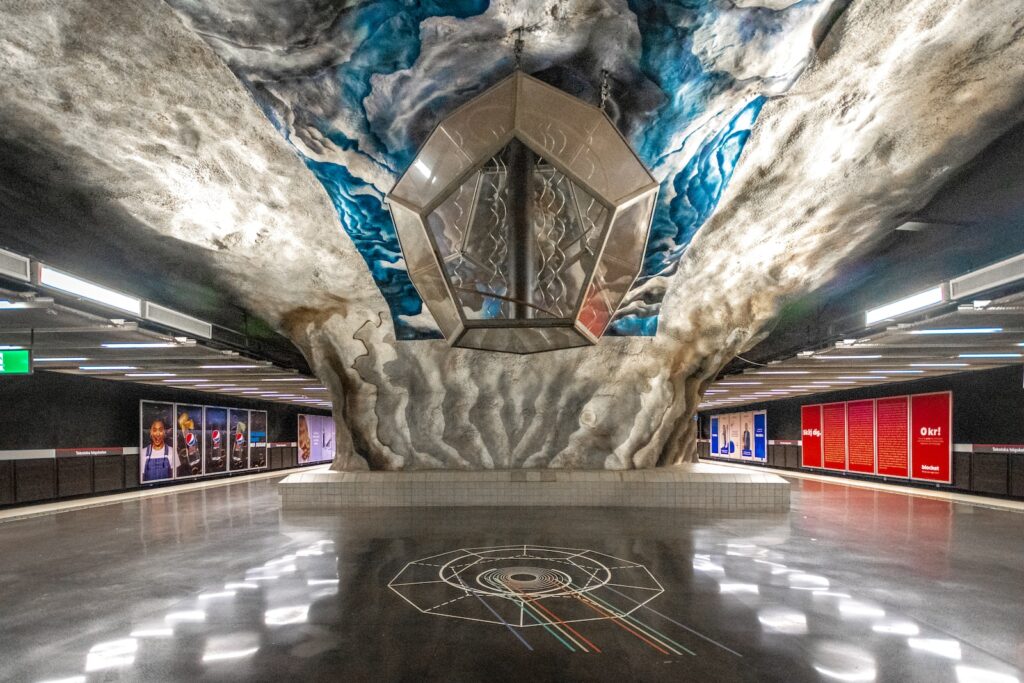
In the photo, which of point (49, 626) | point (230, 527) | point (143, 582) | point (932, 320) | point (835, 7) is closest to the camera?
point (49, 626)

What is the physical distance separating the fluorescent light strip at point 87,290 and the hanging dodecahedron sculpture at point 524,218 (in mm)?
3060

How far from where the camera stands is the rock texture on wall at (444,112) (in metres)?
5.00

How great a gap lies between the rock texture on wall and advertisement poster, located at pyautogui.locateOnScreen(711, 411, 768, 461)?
44.3 feet

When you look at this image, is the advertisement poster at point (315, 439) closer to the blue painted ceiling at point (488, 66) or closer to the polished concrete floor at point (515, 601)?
the polished concrete floor at point (515, 601)

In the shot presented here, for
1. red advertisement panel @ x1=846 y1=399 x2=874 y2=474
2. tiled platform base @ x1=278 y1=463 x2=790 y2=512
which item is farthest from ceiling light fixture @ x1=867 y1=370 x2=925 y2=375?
tiled platform base @ x1=278 y1=463 x2=790 y2=512

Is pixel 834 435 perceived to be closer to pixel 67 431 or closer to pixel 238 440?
pixel 238 440

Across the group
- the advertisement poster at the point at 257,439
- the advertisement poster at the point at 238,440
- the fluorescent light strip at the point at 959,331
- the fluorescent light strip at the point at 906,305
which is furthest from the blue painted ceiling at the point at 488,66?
the advertisement poster at the point at 257,439

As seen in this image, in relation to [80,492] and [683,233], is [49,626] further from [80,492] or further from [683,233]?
[80,492]

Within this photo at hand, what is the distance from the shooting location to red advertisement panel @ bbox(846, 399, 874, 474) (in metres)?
15.2

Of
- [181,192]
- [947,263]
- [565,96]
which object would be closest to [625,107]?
[565,96]

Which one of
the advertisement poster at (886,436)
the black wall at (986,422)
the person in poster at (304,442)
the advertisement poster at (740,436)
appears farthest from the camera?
the person in poster at (304,442)

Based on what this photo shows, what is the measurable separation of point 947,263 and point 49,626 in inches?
489

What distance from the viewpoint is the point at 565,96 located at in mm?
5332

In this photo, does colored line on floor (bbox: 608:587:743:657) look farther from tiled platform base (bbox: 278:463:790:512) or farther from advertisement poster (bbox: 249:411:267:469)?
advertisement poster (bbox: 249:411:267:469)
